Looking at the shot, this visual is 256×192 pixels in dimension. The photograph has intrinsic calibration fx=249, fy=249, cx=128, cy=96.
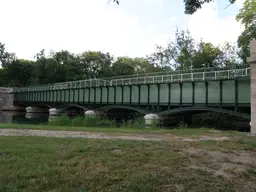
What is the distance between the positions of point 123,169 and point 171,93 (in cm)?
2409

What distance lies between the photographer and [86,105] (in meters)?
45.2

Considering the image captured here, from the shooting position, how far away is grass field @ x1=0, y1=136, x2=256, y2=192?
430 cm

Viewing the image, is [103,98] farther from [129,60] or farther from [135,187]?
[129,60]

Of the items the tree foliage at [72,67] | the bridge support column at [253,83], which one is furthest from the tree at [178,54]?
the bridge support column at [253,83]

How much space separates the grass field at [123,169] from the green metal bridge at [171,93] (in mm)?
16767

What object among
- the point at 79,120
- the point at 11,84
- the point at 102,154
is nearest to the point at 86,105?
the point at 79,120

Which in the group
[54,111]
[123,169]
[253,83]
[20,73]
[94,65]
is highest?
[94,65]

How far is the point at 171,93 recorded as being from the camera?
28656 millimetres

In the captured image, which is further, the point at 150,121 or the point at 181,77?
the point at 181,77

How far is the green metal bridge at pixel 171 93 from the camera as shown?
2267 centimetres

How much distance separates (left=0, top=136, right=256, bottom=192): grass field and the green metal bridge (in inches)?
660

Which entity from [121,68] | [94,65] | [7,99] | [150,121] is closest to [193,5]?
[150,121]

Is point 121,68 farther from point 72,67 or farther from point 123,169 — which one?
point 123,169

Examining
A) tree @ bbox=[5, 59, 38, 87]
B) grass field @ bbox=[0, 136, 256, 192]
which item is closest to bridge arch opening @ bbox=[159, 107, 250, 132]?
grass field @ bbox=[0, 136, 256, 192]
